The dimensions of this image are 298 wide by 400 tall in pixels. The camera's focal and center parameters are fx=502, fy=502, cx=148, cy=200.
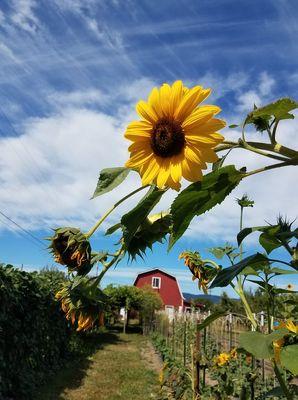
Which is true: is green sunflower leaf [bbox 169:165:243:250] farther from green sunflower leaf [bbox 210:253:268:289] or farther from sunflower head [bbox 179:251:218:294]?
sunflower head [bbox 179:251:218:294]

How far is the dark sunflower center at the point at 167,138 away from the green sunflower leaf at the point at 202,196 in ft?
0.16

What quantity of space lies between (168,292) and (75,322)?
121ft

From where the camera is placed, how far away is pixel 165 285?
3709 cm

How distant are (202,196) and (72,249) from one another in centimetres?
22

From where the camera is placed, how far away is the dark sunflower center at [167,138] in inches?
22.6

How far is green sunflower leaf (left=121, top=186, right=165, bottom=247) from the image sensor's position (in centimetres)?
54

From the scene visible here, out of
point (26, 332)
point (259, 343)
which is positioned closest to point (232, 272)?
point (259, 343)

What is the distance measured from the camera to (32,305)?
9.17 metres

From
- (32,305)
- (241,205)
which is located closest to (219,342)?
(32,305)

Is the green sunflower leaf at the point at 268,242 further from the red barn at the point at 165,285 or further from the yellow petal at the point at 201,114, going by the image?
the red barn at the point at 165,285

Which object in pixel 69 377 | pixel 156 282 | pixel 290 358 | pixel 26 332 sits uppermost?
pixel 156 282

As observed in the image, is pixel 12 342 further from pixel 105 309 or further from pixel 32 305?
pixel 105 309

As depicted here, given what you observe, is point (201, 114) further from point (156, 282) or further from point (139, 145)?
point (156, 282)

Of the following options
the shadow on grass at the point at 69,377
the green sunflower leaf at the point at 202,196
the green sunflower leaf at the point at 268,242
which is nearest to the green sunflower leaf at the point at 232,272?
the green sunflower leaf at the point at 268,242
